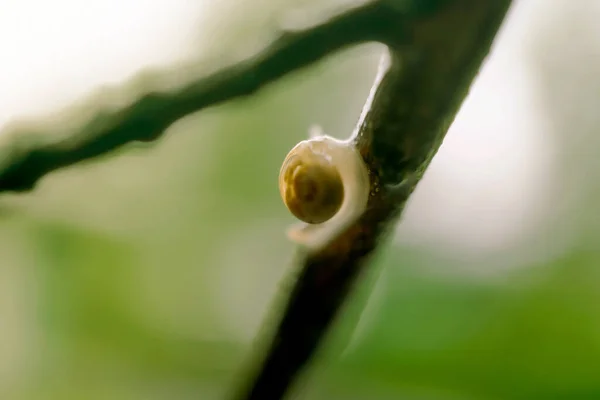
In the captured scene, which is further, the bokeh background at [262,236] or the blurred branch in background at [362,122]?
the bokeh background at [262,236]

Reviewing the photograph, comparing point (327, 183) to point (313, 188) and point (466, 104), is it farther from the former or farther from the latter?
point (466, 104)

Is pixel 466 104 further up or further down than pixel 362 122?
further up

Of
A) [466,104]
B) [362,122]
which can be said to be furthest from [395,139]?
[466,104]

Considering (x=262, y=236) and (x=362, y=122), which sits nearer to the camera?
(x=362, y=122)

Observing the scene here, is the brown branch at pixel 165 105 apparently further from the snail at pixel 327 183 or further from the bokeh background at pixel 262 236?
the bokeh background at pixel 262 236

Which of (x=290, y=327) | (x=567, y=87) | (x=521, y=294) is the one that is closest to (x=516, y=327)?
(x=521, y=294)

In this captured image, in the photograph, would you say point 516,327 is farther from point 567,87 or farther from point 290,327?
point 290,327

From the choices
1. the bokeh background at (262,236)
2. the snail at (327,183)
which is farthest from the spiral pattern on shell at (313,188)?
the bokeh background at (262,236)
